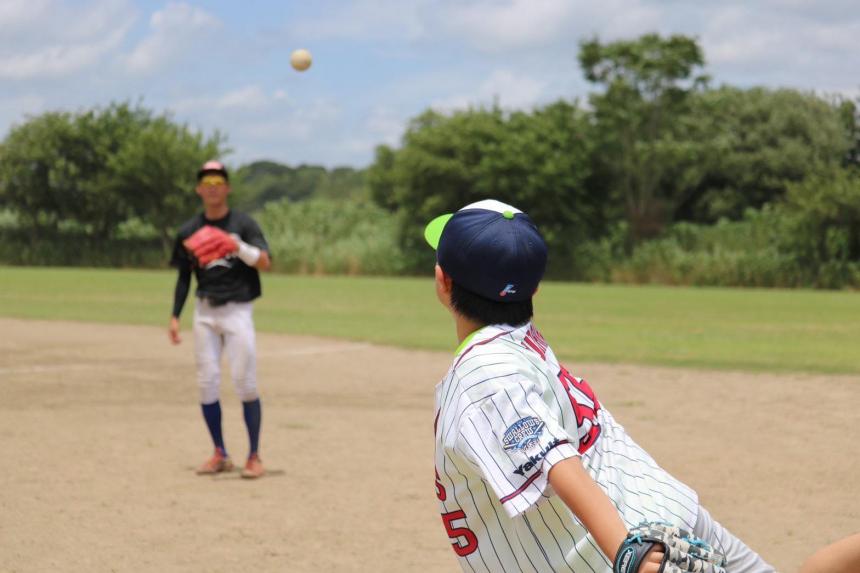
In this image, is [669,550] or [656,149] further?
[656,149]

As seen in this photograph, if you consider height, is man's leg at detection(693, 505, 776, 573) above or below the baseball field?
above

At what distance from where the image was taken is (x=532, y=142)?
45.7 metres

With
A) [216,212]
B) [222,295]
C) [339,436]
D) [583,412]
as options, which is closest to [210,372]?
[222,295]

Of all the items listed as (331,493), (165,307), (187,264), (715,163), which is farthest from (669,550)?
(715,163)

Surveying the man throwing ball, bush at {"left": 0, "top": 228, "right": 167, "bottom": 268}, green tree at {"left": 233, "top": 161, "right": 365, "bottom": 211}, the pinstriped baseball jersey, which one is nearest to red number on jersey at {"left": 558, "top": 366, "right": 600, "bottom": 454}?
the pinstriped baseball jersey

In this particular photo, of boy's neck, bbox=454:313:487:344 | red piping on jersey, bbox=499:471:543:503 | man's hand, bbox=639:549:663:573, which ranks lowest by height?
man's hand, bbox=639:549:663:573

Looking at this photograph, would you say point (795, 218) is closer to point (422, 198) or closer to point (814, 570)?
point (422, 198)

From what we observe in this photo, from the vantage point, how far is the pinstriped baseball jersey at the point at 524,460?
236 cm

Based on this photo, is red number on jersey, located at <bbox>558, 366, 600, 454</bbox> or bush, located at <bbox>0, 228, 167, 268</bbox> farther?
bush, located at <bbox>0, 228, 167, 268</bbox>

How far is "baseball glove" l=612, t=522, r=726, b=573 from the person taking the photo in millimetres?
2121

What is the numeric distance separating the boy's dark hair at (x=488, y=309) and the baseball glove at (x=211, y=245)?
5060 millimetres

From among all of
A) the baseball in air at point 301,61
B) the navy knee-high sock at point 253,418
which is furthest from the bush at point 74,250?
the navy knee-high sock at point 253,418

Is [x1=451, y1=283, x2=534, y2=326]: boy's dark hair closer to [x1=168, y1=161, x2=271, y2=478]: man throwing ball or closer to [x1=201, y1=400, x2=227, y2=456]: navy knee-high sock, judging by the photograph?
[x1=168, y1=161, x2=271, y2=478]: man throwing ball

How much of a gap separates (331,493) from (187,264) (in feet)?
6.92
